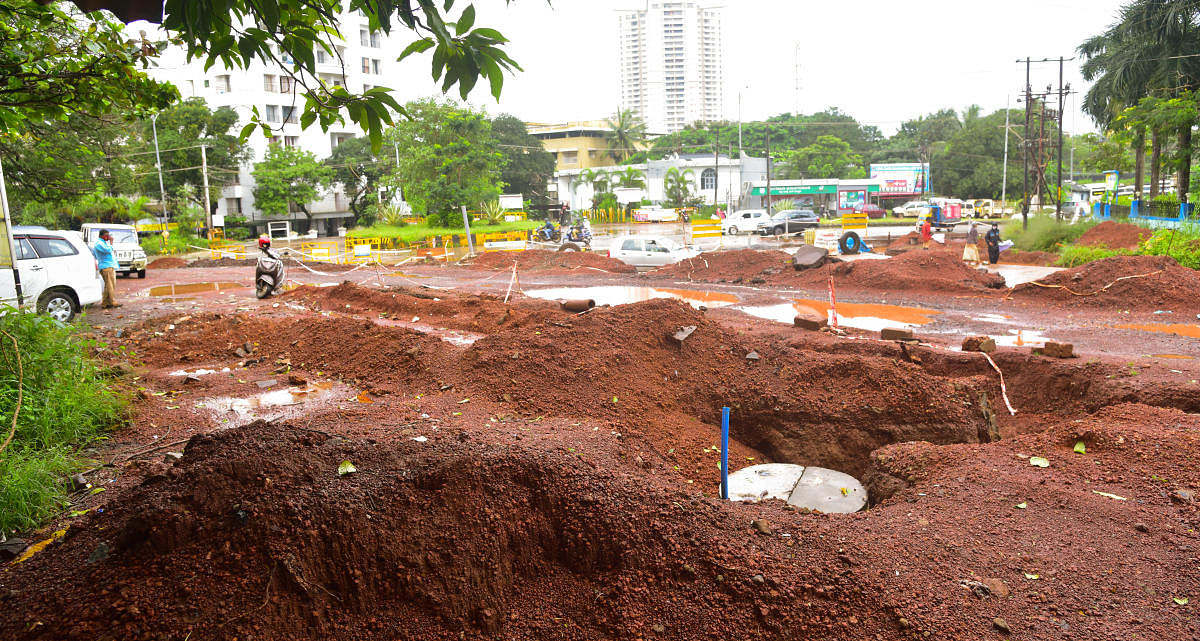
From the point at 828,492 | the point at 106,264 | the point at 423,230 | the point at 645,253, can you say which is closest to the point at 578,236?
the point at 423,230

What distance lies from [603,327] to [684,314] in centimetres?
127

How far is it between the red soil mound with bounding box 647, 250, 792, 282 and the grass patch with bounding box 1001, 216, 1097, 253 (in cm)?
1112

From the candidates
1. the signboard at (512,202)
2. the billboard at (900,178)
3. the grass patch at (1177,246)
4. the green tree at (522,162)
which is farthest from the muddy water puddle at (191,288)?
the billboard at (900,178)

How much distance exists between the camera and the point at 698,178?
73000 millimetres

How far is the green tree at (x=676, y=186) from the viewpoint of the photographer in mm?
68375

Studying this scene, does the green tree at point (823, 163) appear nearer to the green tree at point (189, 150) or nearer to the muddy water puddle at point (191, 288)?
the green tree at point (189, 150)

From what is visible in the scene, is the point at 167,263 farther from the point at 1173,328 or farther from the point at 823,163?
the point at 823,163

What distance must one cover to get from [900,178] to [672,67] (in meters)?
53.7

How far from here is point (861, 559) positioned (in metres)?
3.83

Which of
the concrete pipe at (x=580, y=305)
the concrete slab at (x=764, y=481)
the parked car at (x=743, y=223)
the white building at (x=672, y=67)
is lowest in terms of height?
the concrete slab at (x=764, y=481)

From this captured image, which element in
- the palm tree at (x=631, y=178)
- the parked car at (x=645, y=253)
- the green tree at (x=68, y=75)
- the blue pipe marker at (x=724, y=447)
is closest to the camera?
the blue pipe marker at (x=724, y=447)

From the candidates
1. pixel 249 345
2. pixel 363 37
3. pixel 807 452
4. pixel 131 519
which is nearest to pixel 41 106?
pixel 131 519

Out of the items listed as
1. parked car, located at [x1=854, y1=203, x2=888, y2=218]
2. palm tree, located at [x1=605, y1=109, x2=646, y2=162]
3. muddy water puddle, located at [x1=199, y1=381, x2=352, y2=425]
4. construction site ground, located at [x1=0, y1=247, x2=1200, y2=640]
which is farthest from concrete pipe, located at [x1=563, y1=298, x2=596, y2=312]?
palm tree, located at [x1=605, y1=109, x2=646, y2=162]

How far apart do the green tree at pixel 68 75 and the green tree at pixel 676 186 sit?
6358 centimetres
